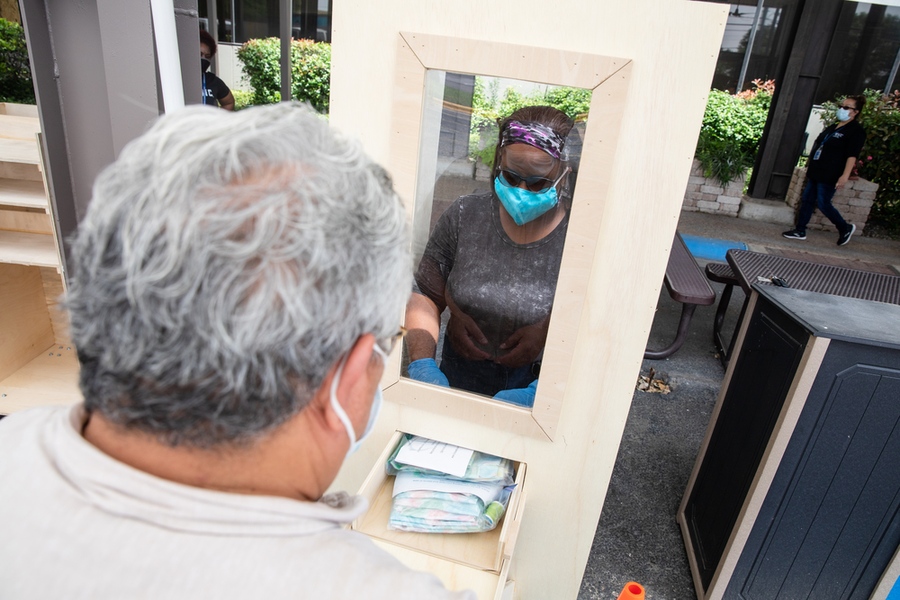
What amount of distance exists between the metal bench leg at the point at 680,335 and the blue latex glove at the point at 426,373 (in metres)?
2.32

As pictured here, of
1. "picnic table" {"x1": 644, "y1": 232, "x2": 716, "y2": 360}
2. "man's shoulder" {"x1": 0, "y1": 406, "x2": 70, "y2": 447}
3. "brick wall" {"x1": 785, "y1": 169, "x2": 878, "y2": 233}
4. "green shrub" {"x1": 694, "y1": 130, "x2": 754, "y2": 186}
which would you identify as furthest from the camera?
"green shrub" {"x1": 694, "y1": 130, "x2": 754, "y2": 186}

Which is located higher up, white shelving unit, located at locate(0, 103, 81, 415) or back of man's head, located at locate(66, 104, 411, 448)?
back of man's head, located at locate(66, 104, 411, 448)

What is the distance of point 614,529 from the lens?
8.29 feet

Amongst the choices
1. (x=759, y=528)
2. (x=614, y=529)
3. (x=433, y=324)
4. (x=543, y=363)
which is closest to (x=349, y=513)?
(x=543, y=363)

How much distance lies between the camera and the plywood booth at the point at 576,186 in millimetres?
1213

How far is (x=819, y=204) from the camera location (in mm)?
6895

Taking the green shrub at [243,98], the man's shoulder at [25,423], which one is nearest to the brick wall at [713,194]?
the green shrub at [243,98]

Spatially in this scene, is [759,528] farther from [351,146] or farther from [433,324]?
[351,146]

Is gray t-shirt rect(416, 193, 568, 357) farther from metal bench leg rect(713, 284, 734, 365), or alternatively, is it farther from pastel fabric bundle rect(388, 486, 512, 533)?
metal bench leg rect(713, 284, 734, 365)

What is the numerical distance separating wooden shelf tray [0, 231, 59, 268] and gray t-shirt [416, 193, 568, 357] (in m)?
1.54

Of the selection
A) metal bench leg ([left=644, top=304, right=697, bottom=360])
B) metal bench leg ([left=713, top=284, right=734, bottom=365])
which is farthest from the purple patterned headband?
metal bench leg ([left=713, top=284, right=734, bottom=365])

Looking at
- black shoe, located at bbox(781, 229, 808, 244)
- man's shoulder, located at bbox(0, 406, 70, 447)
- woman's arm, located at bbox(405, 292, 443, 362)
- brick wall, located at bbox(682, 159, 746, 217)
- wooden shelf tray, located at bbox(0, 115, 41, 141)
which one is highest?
wooden shelf tray, located at bbox(0, 115, 41, 141)

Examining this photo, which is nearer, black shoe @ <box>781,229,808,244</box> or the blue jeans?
the blue jeans

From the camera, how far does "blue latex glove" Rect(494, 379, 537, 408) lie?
163cm
